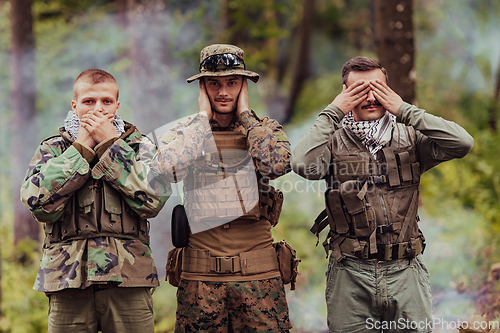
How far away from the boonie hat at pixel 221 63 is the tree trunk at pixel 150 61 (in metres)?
3.95

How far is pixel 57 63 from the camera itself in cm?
1014

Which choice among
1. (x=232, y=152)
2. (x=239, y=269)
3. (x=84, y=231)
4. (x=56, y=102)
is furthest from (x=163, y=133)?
(x=56, y=102)

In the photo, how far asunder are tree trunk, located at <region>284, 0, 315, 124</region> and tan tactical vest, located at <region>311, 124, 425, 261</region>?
9.86 m

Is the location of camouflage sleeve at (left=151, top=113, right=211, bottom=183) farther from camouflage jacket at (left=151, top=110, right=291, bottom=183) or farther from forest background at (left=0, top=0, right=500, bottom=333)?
forest background at (left=0, top=0, right=500, bottom=333)

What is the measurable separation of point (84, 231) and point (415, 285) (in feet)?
7.09

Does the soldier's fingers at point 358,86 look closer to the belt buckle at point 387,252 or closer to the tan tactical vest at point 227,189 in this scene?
the tan tactical vest at point 227,189

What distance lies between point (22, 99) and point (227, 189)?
5966mm

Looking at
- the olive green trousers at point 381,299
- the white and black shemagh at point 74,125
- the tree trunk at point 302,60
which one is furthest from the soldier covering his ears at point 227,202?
the tree trunk at point 302,60

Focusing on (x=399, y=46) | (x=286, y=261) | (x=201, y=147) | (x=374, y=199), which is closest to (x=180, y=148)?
(x=201, y=147)

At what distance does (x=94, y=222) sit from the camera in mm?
2975

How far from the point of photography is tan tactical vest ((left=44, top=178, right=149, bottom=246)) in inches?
117

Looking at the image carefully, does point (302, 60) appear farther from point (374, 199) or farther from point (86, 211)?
point (86, 211)

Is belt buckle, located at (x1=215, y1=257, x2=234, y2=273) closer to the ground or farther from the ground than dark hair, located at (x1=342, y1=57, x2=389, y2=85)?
closer to the ground

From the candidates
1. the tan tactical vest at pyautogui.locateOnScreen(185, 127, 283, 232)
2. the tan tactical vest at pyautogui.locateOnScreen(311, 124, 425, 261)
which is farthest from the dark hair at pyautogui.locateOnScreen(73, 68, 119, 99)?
the tan tactical vest at pyautogui.locateOnScreen(311, 124, 425, 261)
